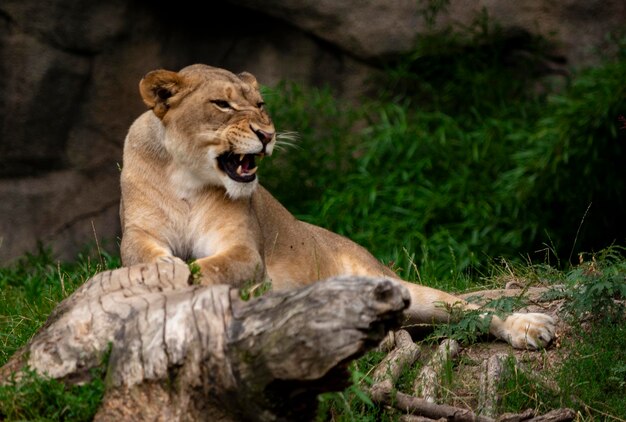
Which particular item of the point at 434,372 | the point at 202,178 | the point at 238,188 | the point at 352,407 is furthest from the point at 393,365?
the point at 202,178

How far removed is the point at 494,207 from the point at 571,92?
1.02m

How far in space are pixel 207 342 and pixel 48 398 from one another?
62 cm

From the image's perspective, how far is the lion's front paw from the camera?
4.76m

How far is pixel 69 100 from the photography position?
8375mm

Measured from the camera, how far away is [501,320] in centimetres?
486

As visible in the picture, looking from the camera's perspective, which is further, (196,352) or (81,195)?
(81,195)

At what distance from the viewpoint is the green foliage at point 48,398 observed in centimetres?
343

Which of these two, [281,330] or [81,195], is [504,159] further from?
[281,330]

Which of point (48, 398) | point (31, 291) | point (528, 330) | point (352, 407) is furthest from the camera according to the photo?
point (31, 291)

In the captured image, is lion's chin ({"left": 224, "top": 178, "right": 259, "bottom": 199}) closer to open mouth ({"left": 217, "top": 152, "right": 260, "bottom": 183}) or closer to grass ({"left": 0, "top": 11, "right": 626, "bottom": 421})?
open mouth ({"left": 217, "top": 152, "right": 260, "bottom": 183})

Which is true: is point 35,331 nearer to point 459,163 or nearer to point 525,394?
point 525,394

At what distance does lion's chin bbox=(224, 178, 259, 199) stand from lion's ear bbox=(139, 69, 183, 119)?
0.43 metres

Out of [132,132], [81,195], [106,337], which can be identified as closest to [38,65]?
[81,195]

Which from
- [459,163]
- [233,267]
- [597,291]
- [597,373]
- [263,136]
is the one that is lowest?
→ [459,163]
